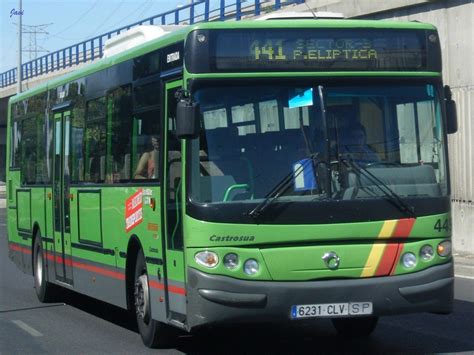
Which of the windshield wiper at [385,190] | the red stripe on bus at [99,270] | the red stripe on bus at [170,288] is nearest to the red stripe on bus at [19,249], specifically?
the red stripe on bus at [99,270]

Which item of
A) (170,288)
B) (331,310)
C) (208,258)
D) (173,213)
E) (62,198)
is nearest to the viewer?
(208,258)

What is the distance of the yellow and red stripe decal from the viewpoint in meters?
8.65

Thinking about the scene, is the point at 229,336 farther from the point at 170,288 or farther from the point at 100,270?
the point at 170,288

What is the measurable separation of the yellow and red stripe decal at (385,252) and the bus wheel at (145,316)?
2.18 meters

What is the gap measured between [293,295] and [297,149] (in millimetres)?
1176

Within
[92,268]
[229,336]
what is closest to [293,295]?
[229,336]

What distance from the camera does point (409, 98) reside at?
29.8ft

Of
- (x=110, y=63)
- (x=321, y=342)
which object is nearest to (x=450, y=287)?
(x=321, y=342)

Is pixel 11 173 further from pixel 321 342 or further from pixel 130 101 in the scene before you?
pixel 321 342

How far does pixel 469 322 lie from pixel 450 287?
2713 mm

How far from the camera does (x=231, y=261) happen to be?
8.42m

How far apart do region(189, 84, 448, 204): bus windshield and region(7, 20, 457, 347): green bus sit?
0.4 inches

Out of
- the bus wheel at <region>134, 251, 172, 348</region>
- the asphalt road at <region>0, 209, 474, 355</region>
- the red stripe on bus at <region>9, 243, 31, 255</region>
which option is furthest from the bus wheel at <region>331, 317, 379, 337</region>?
the red stripe on bus at <region>9, 243, 31, 255</region>

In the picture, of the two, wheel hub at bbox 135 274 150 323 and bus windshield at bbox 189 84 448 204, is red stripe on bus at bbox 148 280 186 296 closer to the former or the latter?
wheel hub at bbox 135 274 150 323
